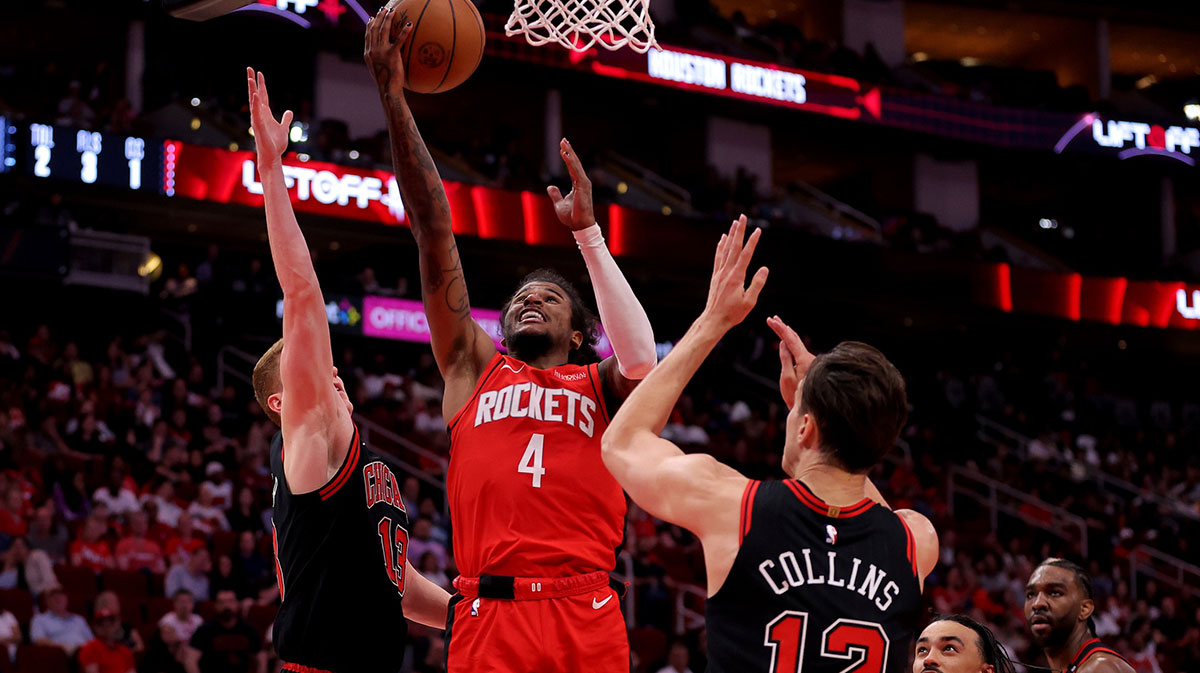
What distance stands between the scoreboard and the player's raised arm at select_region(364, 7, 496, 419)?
13102 mm

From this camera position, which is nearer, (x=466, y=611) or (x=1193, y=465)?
(x=466, y=611)

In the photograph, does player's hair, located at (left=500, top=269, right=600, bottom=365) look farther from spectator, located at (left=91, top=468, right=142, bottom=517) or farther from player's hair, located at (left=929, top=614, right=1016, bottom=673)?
spectator, located at (left=91, top=468, right=142, bottom=517)

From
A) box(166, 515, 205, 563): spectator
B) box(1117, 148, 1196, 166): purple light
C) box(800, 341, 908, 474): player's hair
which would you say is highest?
box(1117, 148, 1196, 166): purple light

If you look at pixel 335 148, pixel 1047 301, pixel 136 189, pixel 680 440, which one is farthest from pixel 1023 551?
pixel 136 189

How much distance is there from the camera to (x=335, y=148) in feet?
62.5

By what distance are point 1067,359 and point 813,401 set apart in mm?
26150

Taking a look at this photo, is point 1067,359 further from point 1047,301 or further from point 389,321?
point 389,321

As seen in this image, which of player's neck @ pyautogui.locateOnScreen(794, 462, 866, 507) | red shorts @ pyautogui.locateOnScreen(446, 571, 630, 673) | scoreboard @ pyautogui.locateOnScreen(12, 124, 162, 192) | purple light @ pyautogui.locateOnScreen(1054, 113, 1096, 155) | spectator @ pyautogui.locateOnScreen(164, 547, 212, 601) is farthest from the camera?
purple light @ pyautogui.locateOnScreen(1054, 113, 1096, 155)

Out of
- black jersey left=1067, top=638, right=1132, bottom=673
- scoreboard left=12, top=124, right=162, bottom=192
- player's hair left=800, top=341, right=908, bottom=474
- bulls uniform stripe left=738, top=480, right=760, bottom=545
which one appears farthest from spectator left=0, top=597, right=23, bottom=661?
scoreboard left=12, top=124, right=162, bottom=192

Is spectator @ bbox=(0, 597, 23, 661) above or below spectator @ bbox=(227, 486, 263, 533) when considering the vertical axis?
below

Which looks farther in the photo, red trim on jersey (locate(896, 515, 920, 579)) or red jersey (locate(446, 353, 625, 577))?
red jersey (locate(446, 353, 625, 577))

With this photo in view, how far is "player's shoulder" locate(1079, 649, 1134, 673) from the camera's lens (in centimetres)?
562

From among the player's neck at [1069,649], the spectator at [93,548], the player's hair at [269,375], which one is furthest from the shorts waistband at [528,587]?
the spectator at [93,548]

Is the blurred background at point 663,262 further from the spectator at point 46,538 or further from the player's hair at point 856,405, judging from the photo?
the player's hair at point 856,405
